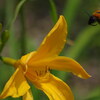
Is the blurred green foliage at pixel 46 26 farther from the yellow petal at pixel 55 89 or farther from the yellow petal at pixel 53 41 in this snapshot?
the yellow petal at pixel 55 89

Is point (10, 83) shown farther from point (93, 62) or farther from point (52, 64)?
point (93, 62)

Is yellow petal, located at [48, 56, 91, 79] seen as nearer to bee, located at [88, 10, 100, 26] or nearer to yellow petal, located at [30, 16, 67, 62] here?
yellow petal, located at [30, 16, 67, 62]

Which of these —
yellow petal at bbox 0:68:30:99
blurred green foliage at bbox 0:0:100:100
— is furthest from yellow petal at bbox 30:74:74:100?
blurred green foliage at bbox 0:0:100:100

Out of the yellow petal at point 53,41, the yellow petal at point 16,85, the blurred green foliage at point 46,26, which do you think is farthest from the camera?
the blurred green foliage at point 46,26

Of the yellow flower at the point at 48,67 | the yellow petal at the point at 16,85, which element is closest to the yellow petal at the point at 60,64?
the yellow flower at the point at 48,67

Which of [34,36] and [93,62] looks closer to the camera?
[93,62]

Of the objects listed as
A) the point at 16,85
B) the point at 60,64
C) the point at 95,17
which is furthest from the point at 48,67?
the point at 95,17

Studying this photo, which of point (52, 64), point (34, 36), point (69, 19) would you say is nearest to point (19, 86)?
point (52, 64)

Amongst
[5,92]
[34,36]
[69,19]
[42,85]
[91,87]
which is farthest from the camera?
[34,36]
